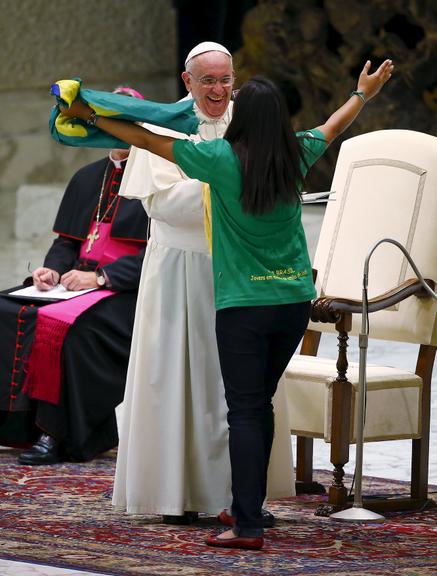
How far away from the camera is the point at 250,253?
4918 mm

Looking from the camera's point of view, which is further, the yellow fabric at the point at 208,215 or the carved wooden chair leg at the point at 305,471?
the carved wooden chair leg at the point at 305,471

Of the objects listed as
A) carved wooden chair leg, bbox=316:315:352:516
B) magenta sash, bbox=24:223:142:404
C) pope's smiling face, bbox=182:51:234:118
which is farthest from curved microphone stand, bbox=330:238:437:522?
magenta sash, bbox=24:223:142:404

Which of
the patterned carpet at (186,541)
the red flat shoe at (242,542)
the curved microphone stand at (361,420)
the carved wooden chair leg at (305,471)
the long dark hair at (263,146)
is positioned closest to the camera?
the patterned carpet at (186,541)

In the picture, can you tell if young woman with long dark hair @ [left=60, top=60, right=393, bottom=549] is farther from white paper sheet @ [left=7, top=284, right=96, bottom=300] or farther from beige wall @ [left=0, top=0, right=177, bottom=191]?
beige wall @ [left=0, top=0, right=177, bottom=191]

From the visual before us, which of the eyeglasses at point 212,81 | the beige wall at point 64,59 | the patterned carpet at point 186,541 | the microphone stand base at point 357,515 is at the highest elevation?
the beige wall at point 64,59

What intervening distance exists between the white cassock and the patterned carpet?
0.43 ft

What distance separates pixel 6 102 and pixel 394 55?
3.78 metres

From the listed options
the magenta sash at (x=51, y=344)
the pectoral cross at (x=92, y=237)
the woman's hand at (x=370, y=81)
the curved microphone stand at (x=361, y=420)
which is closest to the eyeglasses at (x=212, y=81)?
the woman's hand at (x=370, y=81)

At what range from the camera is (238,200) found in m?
4.86

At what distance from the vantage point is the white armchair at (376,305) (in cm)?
568

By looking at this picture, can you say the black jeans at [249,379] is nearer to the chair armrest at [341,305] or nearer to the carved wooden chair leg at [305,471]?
the chair armrest at [341,305]

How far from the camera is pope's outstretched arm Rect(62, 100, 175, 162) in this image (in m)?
4.90

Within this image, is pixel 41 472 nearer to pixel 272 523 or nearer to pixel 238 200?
pixel 272 523

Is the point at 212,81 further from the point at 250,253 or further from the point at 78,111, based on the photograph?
the point at 250,253
